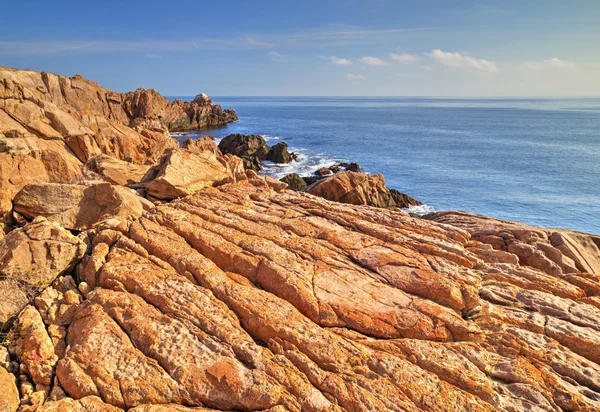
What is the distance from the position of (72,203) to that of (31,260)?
15.3 feet

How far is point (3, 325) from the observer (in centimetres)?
1073

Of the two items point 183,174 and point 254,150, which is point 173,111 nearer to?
point 254,150

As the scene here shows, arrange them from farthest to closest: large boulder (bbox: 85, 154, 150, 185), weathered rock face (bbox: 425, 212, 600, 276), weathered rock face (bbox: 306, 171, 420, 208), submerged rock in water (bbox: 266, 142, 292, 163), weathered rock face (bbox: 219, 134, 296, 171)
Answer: weathered rock face (bbox: 219, 134, 296, 171) < submerged rock in water (bbox: 266, 142, 292, 163) < weathered rock face (bbox: 306, 171, 420, 208) < large boulder (bbox: 85, 154, 150, 185) < weathered rock face (bbox: 425, 212, 600, 276)

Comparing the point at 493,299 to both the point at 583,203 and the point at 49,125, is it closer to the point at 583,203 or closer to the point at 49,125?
the point at 49,125

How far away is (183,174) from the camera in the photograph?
18594mm

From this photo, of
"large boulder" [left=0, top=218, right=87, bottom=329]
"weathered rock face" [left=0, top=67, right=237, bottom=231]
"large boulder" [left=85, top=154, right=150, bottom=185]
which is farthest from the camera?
"large boulder" [left=85, top=154, right=150, bottom=185]

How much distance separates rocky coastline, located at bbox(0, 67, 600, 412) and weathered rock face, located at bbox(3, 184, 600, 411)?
0.14 feet

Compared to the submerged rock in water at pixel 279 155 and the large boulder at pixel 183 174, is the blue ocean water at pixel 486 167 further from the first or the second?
the large boulder at pixel 183 174

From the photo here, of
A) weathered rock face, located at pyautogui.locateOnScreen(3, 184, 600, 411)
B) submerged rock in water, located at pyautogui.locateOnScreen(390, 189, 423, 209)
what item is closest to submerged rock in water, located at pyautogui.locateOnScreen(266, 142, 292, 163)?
submerged rock in water, located at pyautogui.locateOnScreen(390, 189, 423, 209)

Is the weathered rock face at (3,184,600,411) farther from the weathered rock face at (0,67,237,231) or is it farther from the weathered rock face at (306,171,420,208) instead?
the weathered rock face at (306,171,420,208)

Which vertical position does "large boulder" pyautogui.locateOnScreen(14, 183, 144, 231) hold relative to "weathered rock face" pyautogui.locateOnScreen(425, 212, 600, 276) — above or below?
above

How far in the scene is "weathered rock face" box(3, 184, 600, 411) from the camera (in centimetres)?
881

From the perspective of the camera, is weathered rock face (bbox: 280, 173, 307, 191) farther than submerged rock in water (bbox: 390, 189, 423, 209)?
Yes

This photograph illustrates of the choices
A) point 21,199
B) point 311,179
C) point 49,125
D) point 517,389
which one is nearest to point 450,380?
point 517,389
